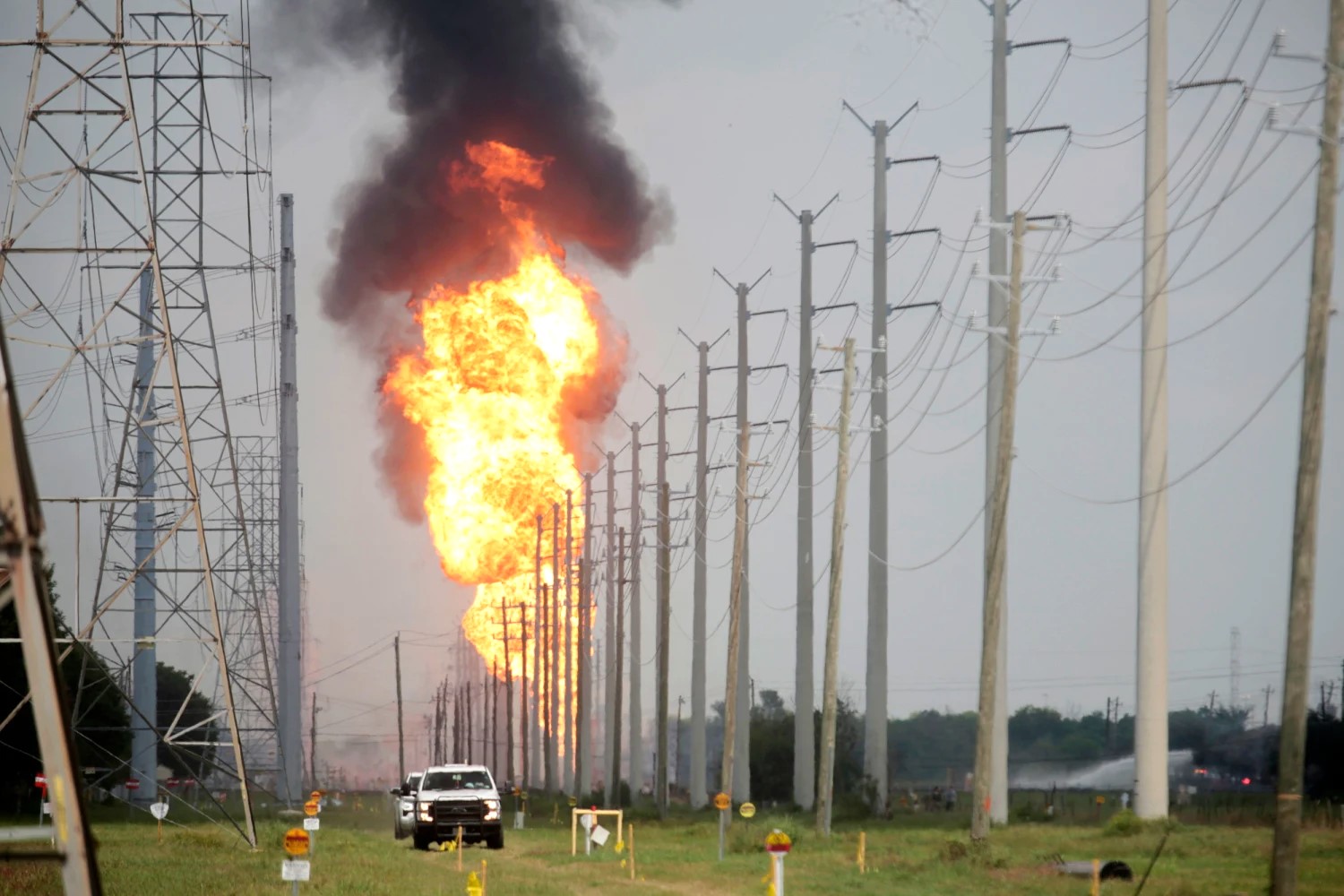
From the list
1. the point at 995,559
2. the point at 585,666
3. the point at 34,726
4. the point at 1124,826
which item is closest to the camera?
the point at 995,559

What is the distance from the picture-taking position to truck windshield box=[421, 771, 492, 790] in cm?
5335

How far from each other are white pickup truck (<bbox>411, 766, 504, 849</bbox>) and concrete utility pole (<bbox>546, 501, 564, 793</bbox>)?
5366 cm

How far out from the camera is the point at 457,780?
5381 centimetres

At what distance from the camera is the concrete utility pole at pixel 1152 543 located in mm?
41531

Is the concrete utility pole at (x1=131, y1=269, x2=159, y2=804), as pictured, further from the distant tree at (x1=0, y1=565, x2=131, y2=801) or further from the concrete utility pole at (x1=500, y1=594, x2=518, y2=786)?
the concrete utility pole at (x1=500, y1=594, x2=518, y2=786)

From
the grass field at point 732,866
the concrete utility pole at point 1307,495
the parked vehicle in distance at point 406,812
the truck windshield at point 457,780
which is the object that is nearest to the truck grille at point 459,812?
the grass field at point 732,866

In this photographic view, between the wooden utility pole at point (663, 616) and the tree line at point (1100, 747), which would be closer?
the wooden utility pole at point (663, 616)

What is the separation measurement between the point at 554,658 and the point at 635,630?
1868cm

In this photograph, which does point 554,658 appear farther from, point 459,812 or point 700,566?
point 459,812

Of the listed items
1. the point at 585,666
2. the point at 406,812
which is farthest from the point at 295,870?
the point at 585,666

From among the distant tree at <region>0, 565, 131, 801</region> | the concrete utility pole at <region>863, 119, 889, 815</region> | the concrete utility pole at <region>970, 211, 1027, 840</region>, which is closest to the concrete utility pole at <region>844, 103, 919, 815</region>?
the concrete utility pole at <region>863, 119, 889, 815</region>

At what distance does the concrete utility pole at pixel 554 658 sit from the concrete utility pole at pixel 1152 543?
66996 millimetres

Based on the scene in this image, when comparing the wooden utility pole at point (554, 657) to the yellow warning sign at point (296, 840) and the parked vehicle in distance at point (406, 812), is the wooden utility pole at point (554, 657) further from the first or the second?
the yellow warning sign at point (296, 840)

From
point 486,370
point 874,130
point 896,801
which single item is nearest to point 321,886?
point 874,130
